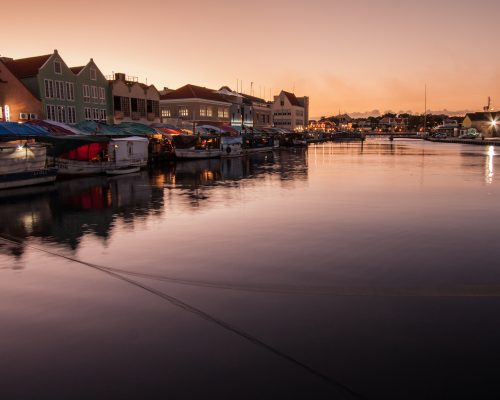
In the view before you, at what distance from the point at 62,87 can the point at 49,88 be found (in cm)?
201

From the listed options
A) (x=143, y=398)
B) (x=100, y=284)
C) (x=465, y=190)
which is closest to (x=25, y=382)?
(x=143, y=398)

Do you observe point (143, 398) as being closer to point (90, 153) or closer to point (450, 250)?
point (450, 250)

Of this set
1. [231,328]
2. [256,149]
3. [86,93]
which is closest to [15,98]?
[86,93]

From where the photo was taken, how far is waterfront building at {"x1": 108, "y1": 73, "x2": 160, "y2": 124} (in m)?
58.3

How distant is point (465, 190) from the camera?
26688 millimetres

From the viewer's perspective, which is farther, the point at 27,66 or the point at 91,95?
the point at 91,95

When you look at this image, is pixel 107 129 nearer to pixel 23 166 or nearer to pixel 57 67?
pixel 23 166

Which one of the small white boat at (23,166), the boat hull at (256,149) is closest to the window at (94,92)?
the boat hull at (256,149)

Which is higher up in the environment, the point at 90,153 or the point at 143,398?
the point at 90,153

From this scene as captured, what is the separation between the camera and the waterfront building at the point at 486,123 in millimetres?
149750

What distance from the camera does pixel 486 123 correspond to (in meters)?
152

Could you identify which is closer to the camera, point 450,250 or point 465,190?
point 450,250

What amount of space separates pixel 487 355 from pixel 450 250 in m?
6.68

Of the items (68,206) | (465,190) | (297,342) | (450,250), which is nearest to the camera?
(297,342)
